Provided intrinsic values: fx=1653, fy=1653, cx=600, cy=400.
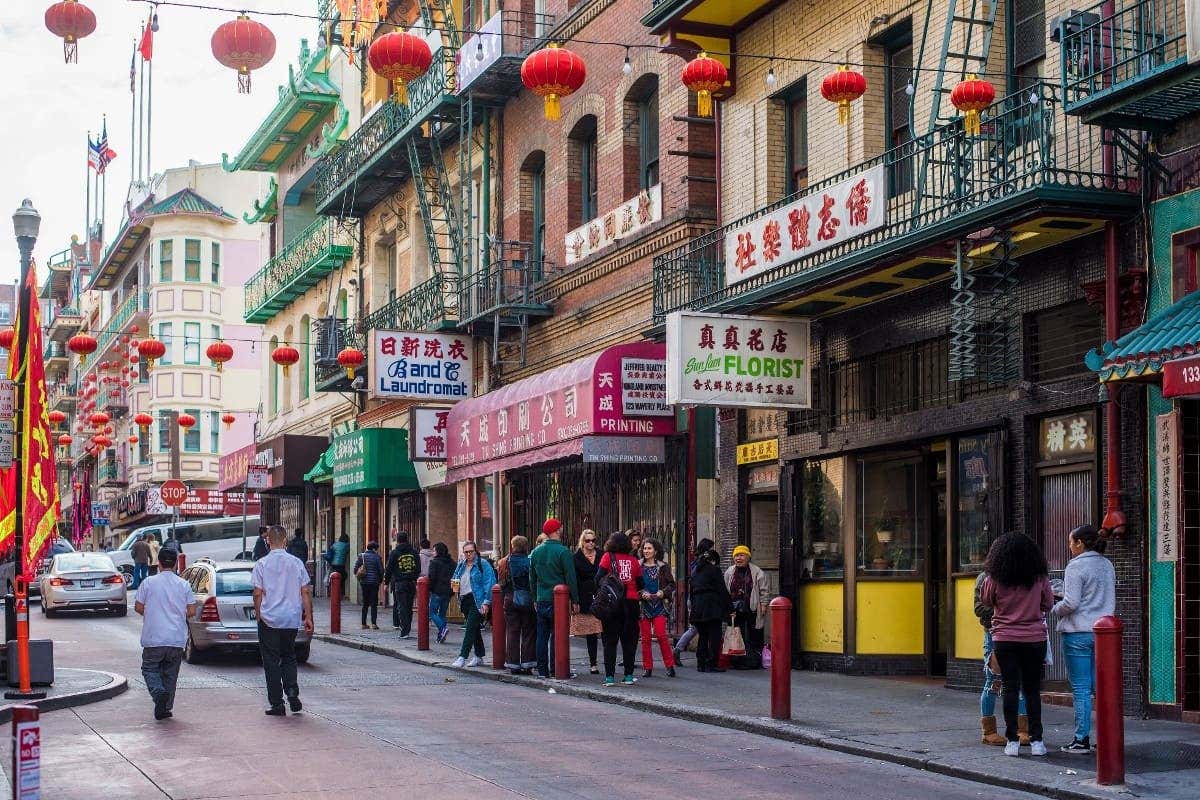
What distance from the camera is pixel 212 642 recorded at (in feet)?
67.8

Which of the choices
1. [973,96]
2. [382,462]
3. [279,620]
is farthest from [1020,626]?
[382,462]

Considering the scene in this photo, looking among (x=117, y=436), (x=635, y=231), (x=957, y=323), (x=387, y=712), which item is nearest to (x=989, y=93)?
(x=957, y=323)

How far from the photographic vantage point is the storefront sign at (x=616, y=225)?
23719 mm

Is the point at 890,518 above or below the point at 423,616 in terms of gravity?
above

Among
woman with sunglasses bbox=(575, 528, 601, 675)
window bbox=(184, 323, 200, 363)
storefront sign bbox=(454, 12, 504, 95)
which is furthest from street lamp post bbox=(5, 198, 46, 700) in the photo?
window bbox=(184, 323, 200, 363)

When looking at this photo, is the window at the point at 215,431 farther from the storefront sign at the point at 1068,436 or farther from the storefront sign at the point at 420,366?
the storefront sign at the point at 1068,436

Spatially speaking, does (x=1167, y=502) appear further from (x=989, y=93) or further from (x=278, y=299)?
(x=278, y=299)

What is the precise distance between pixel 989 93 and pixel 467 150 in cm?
1603

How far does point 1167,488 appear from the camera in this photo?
14148mm

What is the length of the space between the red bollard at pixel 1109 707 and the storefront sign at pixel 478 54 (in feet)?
62.4

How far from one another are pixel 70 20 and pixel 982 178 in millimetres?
8608

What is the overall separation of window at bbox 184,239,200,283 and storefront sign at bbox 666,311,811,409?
53119 mm

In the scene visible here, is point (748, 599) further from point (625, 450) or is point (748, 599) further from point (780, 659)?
point (780, 659)

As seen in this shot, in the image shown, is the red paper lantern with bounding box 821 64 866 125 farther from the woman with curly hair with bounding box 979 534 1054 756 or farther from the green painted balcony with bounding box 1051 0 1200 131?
the woman with curly hair with bounding box 979 534 1054 756
